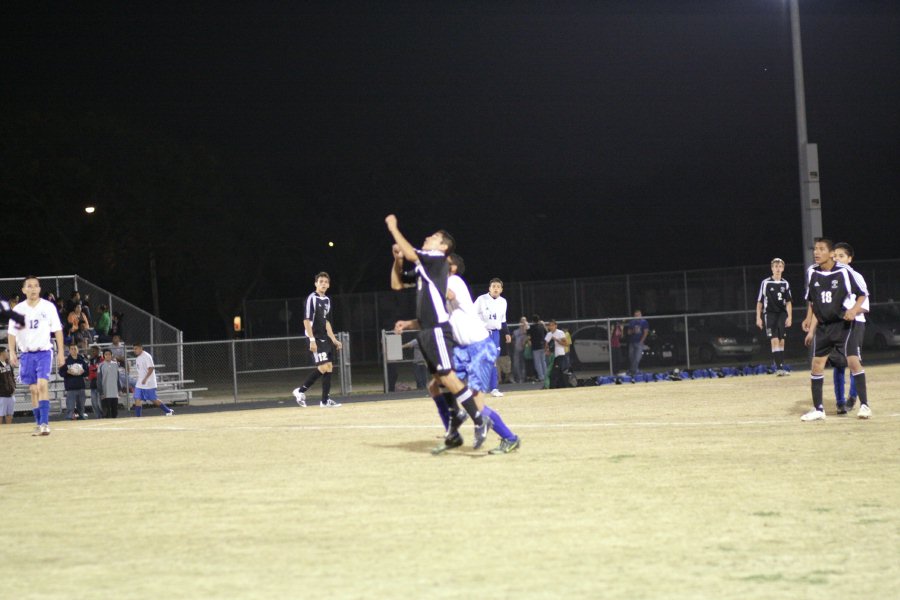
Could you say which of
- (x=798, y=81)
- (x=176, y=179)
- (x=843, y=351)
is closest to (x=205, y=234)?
(x=176, y=179)

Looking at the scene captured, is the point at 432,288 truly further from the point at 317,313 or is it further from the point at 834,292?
the point at 317,313

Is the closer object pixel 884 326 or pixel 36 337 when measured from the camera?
pixel 36 337

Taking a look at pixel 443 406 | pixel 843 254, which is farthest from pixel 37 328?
pixel 843 254

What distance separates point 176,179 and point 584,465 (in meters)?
56.7

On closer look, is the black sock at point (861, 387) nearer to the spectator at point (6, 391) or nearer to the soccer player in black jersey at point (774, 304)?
the soccer player in black jersey at point (774, 304)

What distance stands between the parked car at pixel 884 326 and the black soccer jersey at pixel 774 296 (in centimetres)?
1749

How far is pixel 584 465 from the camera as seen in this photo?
1020 cm

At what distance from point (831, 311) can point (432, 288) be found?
17.1 ft

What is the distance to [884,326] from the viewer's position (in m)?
39.3

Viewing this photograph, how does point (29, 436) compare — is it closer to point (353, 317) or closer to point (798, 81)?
point (798, 81)

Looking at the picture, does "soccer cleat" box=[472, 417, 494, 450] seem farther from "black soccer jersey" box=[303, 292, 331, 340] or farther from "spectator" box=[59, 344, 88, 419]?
"spectator" box=[59, 344, 88, 419]

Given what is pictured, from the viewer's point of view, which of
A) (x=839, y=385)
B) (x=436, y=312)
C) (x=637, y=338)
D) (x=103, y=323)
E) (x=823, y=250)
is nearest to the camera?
(x=436, y=312)

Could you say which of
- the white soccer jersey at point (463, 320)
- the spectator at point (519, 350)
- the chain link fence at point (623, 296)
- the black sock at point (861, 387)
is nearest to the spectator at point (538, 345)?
the spectator at point (519, 350)

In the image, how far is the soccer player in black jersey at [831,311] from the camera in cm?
1327
